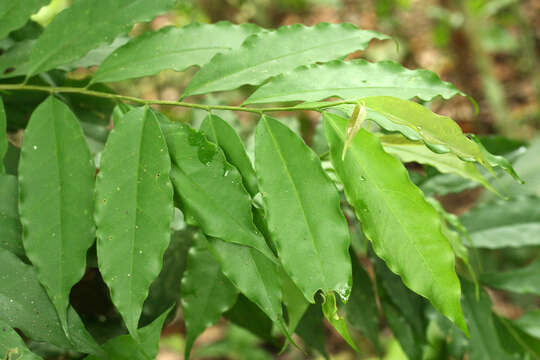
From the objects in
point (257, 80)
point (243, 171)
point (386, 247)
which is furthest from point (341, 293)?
point (257, 80)

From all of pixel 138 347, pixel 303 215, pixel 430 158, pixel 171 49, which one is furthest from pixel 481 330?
pixel 171 49

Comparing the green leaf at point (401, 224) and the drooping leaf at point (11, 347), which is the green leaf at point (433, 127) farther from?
the drooping leaf at point (11, 347)

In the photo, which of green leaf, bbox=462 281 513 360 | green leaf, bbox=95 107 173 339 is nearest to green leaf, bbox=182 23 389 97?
green leaf, bbox=95 107 173 339

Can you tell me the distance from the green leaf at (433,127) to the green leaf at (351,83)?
0.09 metres

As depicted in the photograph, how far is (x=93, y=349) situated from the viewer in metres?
0.65

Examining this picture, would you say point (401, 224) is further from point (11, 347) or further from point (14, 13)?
point (14, 13)

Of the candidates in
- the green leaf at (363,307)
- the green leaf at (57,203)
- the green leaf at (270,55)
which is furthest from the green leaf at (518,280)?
the green leaf at (57,203)

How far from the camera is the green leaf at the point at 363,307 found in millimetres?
883

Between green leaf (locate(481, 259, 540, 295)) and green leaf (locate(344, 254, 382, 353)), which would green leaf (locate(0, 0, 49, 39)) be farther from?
green leaf (locate(481, 259, 540, 295))

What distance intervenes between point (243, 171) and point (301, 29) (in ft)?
0.86

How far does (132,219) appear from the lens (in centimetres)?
61

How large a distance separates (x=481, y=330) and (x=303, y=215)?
54cm

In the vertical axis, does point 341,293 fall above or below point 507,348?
above

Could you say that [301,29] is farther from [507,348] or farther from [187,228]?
[507,348]
